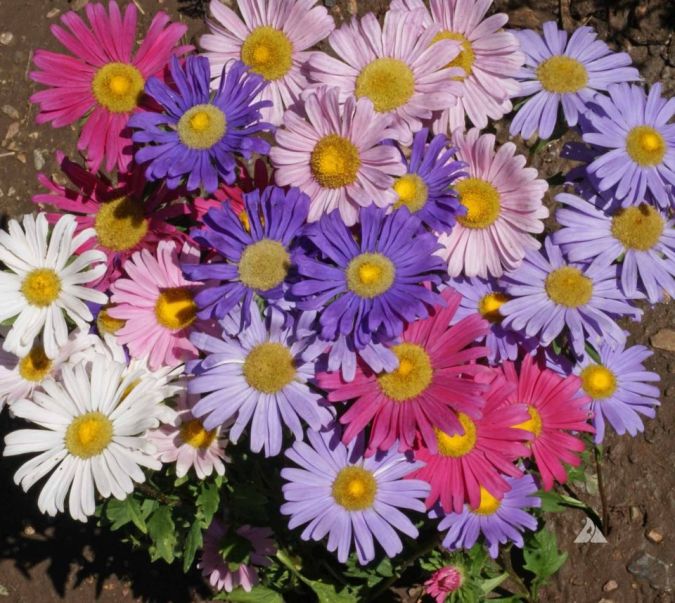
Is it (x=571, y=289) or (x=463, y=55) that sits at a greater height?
(x=463, y=55)

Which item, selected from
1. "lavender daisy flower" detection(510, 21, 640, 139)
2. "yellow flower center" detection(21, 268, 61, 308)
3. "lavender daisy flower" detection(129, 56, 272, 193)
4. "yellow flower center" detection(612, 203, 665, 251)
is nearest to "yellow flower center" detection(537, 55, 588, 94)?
"lavender daisy flower" detection(510, 21, 640, 139)

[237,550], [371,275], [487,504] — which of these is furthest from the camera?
[237,550]

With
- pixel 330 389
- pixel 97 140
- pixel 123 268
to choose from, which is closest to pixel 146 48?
pixel 97 140

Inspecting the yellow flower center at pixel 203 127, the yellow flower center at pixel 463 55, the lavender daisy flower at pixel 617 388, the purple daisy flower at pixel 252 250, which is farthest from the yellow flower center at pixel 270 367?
the lavender daisy flower at pixel 617 388

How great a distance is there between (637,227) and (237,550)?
135cm

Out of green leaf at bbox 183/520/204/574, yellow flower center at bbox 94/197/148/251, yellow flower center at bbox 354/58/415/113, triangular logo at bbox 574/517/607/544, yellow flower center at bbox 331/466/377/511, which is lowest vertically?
green leaf at bbox 183/520/204/574

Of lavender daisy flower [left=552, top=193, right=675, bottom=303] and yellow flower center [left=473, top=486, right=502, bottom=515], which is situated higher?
lavender daisy flower [left=552, top=193, right=675, bottom=303]

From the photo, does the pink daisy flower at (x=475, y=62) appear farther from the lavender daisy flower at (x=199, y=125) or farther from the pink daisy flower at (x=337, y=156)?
the lavender daisy flower at (x=199, y=125)

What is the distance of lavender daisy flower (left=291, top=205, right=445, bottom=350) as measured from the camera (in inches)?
64.0

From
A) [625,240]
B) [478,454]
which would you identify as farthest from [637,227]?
[478,454]

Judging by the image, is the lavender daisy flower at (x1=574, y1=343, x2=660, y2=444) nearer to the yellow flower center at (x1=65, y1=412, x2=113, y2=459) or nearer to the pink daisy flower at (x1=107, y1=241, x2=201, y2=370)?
the pink daisy flower at (x1=107, y1=241, x2=201, y2=370)

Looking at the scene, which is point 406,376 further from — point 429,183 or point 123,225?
point 123,225

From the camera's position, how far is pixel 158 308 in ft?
6.38

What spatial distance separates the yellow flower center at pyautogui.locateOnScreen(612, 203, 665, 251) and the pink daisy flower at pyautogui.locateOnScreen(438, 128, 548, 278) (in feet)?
0.70
